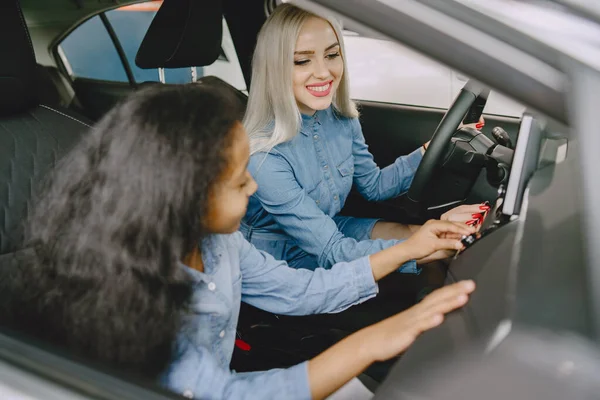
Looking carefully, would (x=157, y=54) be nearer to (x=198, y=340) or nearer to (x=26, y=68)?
(x=26, y=68)

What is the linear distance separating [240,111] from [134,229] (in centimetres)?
28

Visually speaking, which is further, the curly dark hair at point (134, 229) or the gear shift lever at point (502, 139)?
the gear shift lever at point (502, 139)

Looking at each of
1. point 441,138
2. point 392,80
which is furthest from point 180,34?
point 392,80

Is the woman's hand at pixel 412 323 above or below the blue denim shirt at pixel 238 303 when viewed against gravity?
above

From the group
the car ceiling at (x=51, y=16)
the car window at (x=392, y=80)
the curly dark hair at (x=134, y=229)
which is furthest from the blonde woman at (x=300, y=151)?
the car ceiling at (x=51, y=16)

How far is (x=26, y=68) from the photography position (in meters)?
1.33

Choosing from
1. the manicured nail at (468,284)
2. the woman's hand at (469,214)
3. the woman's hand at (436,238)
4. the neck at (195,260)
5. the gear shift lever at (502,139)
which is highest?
the manicured nail at (468,284)

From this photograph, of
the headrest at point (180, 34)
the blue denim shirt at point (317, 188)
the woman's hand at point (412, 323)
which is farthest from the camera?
the headrest at point (180, 34)

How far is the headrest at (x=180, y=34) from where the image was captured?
1.84 metres

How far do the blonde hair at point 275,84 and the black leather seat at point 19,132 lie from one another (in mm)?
463

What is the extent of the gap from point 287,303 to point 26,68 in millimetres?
795

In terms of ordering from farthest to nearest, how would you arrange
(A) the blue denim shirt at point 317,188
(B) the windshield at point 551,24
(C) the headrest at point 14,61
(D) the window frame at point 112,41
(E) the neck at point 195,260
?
(D) the window frame at point 112,41
(A) the blue denim shirt at point 317,188
(C) the headrest at point 14,61
(E) the neck at point 195,260
(B) the windshield at point 551,24

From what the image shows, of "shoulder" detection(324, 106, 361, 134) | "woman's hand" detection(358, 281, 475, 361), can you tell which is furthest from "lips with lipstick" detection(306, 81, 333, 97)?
"woman's hand" detection(358, 281, 475, 361)

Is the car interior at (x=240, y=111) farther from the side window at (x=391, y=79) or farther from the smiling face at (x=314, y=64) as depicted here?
the side window at (x=391, y=79)
